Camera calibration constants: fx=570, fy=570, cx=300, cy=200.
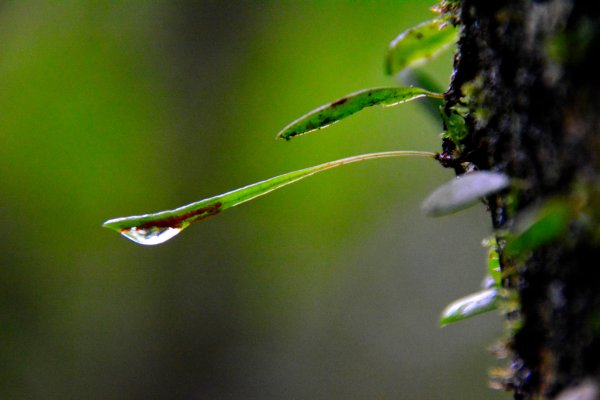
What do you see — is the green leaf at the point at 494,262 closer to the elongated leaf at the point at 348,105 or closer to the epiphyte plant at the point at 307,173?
the epiphyte plant at the point at 307,173

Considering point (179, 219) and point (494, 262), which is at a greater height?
point (179, 219)

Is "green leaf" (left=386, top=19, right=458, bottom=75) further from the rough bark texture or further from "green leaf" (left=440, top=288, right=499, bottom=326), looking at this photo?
"green leaf" (left=440, top=288, right=499, bottom=326)

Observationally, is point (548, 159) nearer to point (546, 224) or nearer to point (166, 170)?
point (546, 224)

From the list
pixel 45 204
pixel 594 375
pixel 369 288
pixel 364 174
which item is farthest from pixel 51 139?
pixel 594 375

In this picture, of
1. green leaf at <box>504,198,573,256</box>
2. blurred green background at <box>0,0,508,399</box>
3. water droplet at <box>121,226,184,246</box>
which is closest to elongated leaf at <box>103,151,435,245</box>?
water droplet at <box>121,226,184,246</box>

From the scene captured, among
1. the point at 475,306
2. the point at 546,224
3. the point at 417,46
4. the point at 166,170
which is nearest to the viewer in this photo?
the point at 546,224

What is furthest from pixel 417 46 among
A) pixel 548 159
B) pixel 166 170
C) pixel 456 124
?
pixel 166 170
